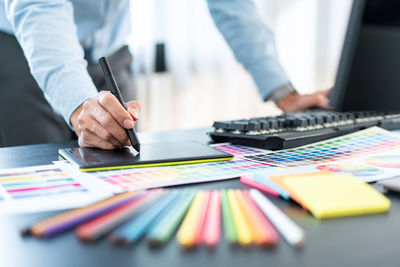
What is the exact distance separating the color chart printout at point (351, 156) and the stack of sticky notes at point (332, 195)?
0.07m

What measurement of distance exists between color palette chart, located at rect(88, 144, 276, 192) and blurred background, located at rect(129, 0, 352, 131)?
1520 mm

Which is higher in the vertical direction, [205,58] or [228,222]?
[205,58]

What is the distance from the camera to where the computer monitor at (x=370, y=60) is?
2.50ft

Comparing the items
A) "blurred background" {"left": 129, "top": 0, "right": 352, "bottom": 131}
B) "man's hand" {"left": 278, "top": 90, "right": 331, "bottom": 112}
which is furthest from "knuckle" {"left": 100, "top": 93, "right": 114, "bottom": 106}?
"blurred background" {"left": 129, "top": 0, "right": 352, "bottom": 131}

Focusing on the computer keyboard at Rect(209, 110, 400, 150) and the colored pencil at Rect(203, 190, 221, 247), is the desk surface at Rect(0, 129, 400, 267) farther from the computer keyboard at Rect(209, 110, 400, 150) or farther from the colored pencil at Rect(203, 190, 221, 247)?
the computer keyboard at Rect(209, 110, 400, 150)

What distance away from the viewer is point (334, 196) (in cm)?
39

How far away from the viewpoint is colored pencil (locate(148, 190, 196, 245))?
0.30 meters

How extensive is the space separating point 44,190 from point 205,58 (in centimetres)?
203

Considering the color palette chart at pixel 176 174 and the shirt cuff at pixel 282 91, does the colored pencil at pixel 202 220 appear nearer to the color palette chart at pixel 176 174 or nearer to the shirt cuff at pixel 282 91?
the color palette chart at pixel 176 174

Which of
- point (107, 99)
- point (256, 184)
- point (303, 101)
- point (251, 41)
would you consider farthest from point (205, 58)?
point (256, 184)

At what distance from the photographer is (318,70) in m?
2.80

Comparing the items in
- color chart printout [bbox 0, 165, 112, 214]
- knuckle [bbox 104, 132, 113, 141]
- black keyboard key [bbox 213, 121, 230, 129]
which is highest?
black keyboard key [bbox 213, 121, 230, 129]

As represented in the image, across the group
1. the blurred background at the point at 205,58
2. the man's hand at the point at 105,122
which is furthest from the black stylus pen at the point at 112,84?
the blurred background at the point at 205,58

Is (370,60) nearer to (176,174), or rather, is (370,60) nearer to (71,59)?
(176,174)
